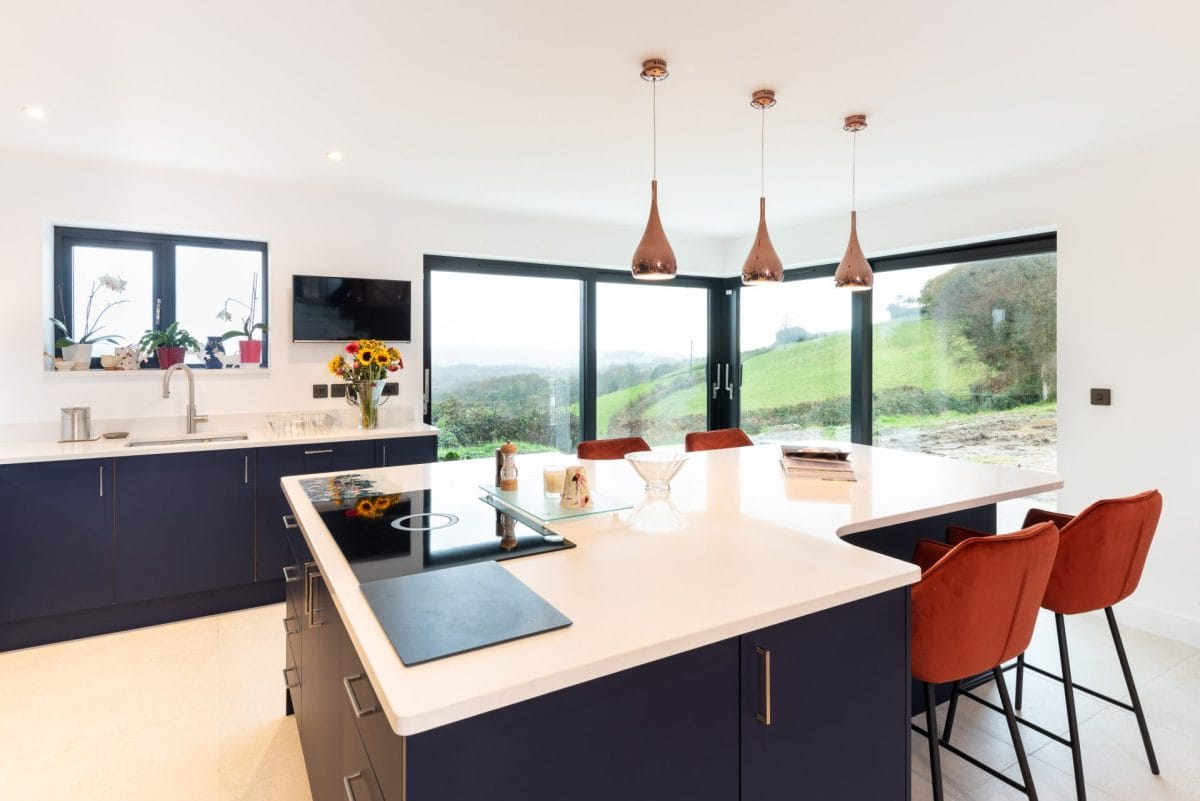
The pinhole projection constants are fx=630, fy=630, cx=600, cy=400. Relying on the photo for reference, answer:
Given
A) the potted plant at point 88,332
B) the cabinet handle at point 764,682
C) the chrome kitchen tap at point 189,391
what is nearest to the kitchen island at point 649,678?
the cabinet handle at point 764,682

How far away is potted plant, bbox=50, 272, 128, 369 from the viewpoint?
11.6 feet

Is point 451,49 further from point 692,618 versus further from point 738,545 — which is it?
point 692,618

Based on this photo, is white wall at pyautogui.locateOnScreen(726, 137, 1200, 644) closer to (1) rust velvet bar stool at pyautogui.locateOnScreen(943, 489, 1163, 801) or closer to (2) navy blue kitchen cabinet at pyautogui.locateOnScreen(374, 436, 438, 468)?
(1) rust velvet bar stool at pyautogui.locateOnScreen(943, 489, 1163, 801)

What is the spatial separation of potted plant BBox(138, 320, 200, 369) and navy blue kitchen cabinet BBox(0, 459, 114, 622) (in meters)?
0.86

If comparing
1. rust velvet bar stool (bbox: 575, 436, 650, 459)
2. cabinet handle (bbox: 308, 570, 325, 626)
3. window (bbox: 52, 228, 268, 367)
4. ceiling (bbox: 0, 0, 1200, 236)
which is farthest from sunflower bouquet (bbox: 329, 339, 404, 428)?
cabinet handle (bbox: 308, 570, 325, 626)

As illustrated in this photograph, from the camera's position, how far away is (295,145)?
3189 millimetres

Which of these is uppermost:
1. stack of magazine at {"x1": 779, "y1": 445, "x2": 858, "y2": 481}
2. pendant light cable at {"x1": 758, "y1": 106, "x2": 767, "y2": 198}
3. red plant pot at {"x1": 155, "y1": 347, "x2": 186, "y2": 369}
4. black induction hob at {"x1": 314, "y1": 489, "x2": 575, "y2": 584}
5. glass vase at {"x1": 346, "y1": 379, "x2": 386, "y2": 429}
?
pendant light cable at {"x1": 758, "y1": 106, "x2": 767, "y2": 198}

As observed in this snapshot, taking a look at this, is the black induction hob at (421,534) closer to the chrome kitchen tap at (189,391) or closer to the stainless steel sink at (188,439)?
the stainless steel sink at (188,439)

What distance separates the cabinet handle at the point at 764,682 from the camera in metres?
1.15

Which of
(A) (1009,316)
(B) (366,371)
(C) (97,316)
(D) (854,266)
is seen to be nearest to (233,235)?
(C) (97,316)

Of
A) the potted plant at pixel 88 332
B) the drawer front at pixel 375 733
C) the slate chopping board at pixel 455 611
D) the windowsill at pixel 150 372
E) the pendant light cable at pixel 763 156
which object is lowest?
the drawer front at pixel 375 733

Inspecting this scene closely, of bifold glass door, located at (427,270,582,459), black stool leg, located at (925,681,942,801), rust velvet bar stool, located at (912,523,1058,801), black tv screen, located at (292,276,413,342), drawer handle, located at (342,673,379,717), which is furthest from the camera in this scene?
bifold glass door, located at (427,270,582,459)

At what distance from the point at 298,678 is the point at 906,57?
9.78 ft

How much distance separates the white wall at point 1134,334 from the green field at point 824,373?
2.47 feet
